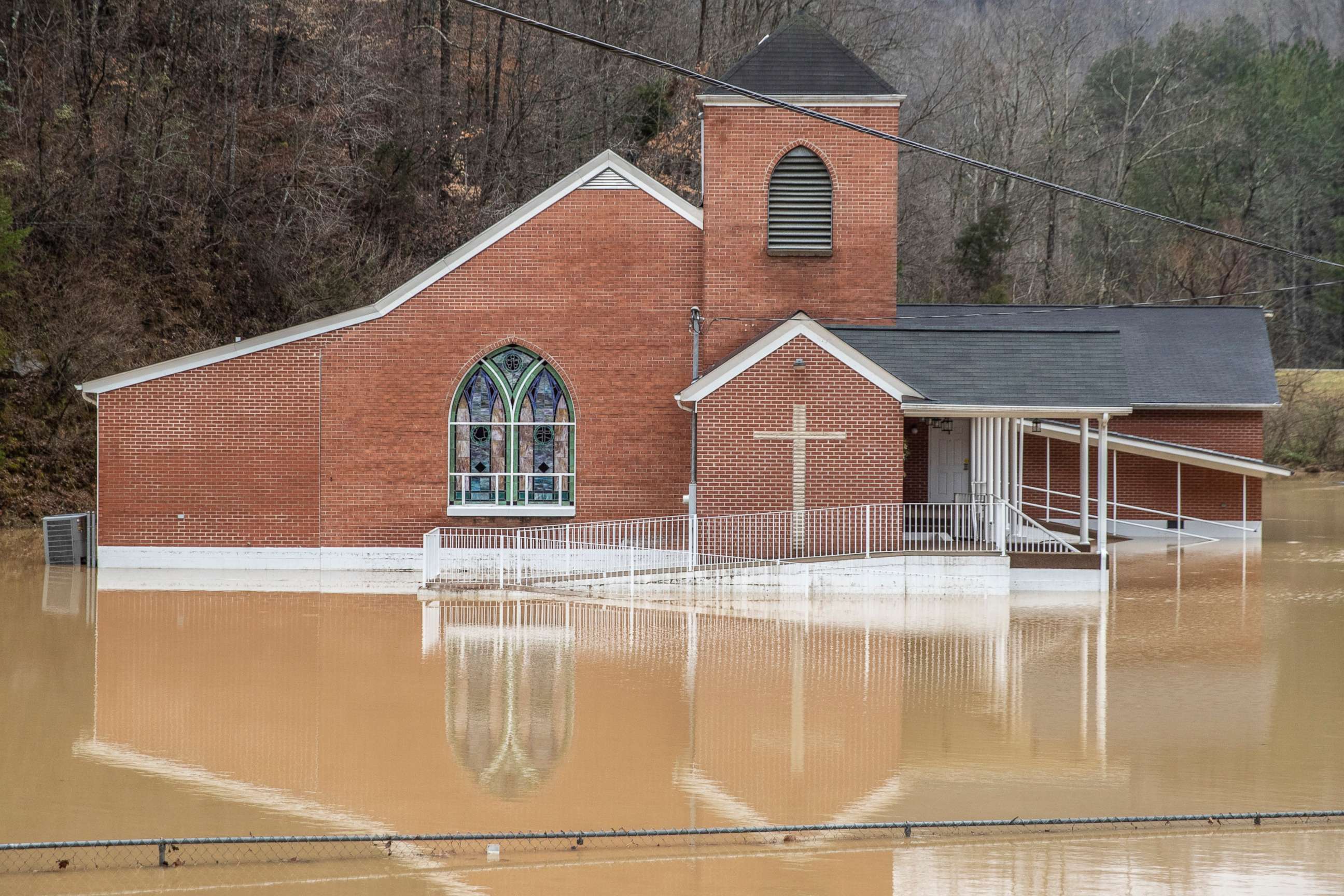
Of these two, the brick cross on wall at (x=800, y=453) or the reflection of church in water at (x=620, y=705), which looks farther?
the brick cross on wall at (x=800, y=453)

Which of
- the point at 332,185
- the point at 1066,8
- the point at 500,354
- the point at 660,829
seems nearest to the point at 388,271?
the point at 332,185

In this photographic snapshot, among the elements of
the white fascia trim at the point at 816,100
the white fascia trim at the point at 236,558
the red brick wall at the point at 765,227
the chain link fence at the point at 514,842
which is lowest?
the chain link fence at the point at 514,842

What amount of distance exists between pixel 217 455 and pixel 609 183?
27.2 ft

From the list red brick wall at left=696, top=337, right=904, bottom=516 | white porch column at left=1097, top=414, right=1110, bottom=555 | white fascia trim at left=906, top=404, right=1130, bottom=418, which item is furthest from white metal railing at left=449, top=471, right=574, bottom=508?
white porch column at left=1097, top=414, right=1110, bottom=555

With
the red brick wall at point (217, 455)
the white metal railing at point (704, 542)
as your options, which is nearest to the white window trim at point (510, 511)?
the white metal railing at point (704, 542)

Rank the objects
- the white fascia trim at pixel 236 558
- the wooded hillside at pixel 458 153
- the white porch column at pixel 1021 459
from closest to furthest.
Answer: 1. the white fascia trim at pixel 236 558
2. the white porch column at pixel 1021 459
3. the wooded hillside at pixel 458 153

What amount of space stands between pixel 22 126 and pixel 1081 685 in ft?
107

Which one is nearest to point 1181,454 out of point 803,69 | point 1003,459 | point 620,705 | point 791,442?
point 1003,459

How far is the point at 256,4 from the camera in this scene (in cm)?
4384

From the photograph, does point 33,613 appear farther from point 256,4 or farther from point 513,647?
point 256,4

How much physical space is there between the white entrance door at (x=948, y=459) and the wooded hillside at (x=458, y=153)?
16.6m

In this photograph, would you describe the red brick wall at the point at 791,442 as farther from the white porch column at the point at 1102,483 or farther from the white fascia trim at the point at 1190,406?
the white fascia trim at the point at 1190,406

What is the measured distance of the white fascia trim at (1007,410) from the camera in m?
22.7

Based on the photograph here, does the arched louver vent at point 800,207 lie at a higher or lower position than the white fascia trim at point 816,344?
higher
